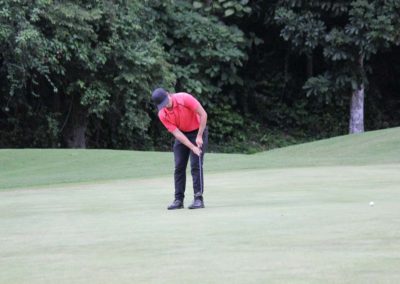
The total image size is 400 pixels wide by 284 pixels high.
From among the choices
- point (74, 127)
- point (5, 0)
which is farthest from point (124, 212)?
point (74, 127)

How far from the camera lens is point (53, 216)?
8820mm

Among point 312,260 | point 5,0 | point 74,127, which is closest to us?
point 312,260

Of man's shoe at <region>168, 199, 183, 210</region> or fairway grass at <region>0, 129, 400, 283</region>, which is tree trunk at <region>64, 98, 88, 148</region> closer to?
fairway grass at <region>0, 129, 400, 283</region>

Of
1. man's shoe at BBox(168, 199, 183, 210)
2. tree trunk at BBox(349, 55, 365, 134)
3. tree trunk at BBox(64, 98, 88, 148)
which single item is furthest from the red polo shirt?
tree trunk at BBox(349, 55, 365, 134)

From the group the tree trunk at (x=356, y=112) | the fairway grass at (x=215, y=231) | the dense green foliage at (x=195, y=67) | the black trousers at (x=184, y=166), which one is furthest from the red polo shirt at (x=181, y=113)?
the tree trunk at (x=356, y=112)

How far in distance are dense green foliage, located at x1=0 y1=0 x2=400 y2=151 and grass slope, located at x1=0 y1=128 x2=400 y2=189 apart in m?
4.26

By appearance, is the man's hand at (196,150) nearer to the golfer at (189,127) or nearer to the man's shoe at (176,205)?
the golfer at (189,127)

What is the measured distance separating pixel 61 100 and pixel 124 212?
66.6 feet

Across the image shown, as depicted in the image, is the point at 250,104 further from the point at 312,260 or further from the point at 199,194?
the point at 312,260

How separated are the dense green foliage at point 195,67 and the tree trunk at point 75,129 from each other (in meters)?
0.04

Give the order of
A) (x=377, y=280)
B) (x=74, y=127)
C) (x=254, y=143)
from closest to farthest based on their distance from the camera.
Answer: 1. (x=377, y=280)
2. (x=74, y=127)
3. (x=254, y=143)

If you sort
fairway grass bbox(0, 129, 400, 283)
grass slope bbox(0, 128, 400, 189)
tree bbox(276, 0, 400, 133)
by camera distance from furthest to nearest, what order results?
tree bbox(276, 0, 400, 133)
grass slope bbox(0, 128, 400, 189)
fairway grass bbox(0, 129, 400, 283)

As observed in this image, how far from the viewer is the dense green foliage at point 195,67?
24828mm

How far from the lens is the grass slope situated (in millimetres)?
17062
